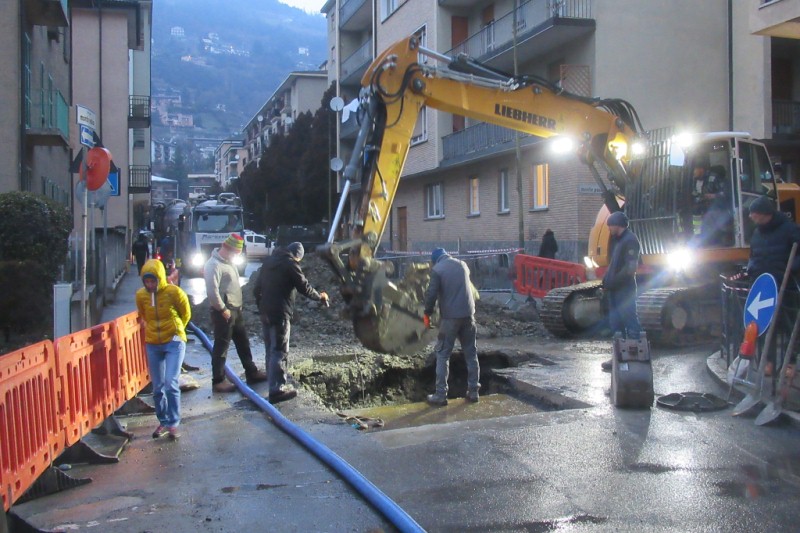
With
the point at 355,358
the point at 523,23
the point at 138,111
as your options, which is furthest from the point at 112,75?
the point at 355,358

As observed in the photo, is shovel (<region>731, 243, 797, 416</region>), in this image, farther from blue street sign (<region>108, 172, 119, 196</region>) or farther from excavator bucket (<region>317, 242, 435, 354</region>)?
blue street sign (<region>108, 172, 119, 196</region>)

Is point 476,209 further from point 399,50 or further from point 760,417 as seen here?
point 760,417

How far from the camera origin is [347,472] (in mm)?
5898

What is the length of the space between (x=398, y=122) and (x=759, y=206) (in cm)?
400

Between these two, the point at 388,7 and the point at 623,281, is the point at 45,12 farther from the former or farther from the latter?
the point at 388,7

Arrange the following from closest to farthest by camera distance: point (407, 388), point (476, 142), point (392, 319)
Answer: point (392, 319) < point (407, 388) < point (476, 142)

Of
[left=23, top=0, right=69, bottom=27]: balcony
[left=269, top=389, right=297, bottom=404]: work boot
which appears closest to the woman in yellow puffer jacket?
[left=269, top=389, right=297, bottom=404]: work boot

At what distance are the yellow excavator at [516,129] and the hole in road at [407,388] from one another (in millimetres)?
966

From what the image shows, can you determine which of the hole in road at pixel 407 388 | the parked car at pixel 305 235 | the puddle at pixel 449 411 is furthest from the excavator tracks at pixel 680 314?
the parked car at pixel 305 235

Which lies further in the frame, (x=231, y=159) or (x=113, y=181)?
(x=231, y=159)

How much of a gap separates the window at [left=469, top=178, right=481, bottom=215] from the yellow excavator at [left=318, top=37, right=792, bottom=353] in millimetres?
14993

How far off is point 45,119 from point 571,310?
14527 millimetres

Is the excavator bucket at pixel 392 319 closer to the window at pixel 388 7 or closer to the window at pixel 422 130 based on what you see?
the window at pixel 422 130

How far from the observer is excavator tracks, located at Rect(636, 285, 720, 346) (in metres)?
12.4
